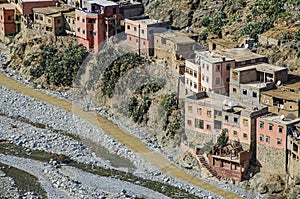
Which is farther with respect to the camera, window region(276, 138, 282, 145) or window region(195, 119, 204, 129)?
window region(195, 119, 204, 129)

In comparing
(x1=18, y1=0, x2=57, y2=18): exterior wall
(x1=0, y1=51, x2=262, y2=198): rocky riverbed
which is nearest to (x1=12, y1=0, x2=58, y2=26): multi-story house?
(x1=18, y1=0, x2=57, y2=18): exterior wall

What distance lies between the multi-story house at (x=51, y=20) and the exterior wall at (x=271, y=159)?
859 inches

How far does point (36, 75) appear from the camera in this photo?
5512 cm

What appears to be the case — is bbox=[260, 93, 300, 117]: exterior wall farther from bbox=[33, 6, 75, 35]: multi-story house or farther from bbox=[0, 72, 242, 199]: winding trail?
bbox=[33, 6, 75, 35]: multi-story house

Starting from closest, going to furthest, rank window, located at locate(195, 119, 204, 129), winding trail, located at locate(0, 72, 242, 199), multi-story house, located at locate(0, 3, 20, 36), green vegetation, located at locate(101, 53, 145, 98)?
winding trail, located at locate(0, 72, 242, 199)
window, located at locate(195, 119, 204, 129)
green vegetation, located at locate(101, 53, 145, 98)
multi-story house, located at locate(0, 3, 20, 36)

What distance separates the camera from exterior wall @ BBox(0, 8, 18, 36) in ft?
201

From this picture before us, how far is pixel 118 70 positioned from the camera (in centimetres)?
5022

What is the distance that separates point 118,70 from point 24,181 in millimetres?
11345

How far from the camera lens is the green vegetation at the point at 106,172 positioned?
3966 centimetres

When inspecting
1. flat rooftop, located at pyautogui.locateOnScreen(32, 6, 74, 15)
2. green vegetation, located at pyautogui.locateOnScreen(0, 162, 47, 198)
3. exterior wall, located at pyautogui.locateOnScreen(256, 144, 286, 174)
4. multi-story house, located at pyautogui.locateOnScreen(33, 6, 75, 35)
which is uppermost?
flat rooftop, located at pyautogui.locateOnScreen(32, 6, 74, 15)

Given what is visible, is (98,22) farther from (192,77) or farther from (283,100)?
(283,100)

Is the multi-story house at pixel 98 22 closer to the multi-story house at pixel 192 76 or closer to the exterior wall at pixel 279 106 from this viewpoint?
the multi-story house at pixel 192 76

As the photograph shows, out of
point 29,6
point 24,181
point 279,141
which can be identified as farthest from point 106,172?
point 29,6

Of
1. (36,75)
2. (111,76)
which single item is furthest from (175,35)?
(36,75)
